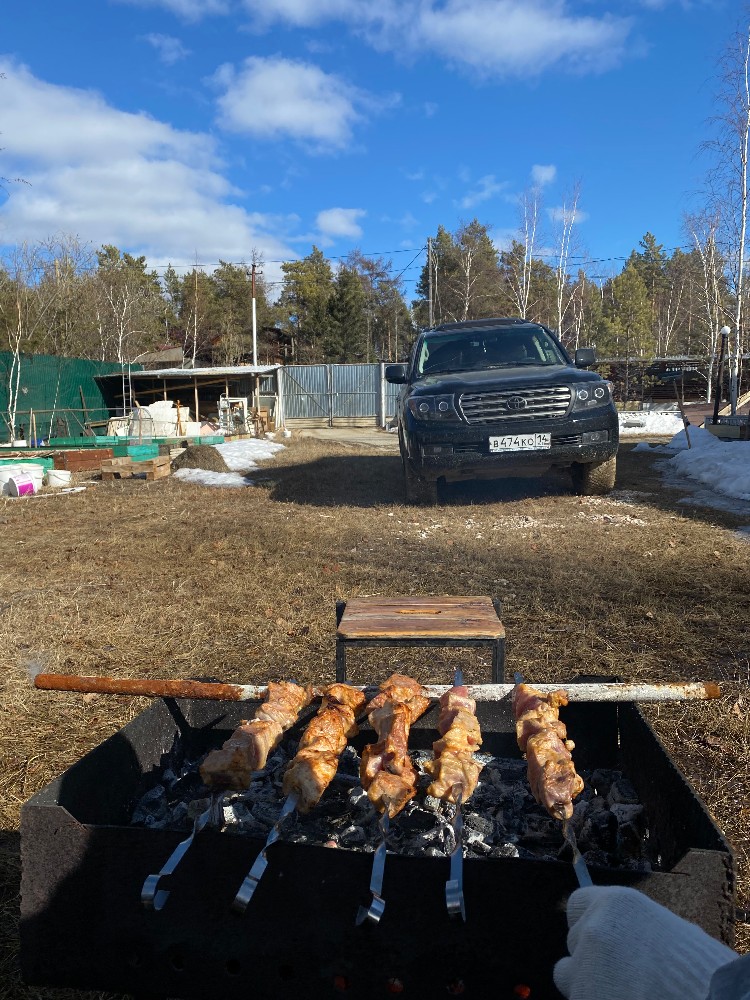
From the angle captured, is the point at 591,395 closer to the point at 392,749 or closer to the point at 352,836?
the point at 392,749

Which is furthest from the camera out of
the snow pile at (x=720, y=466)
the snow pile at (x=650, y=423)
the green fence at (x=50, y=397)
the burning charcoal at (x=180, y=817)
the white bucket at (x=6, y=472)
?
the snow pile at (x=650, y=423)

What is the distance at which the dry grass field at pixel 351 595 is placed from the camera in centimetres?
277

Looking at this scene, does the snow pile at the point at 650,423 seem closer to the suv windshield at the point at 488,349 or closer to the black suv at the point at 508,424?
the suv windshield at the point at 488,349

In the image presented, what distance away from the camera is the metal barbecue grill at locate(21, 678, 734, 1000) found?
1.33 meters

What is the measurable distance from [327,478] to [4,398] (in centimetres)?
1254

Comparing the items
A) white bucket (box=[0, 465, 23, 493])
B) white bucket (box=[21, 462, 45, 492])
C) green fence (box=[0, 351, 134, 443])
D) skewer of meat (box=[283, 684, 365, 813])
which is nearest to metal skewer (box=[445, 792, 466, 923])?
skewer of meat (box=[283, 684, 365, 813])

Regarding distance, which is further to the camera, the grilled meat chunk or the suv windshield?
the suv windshield

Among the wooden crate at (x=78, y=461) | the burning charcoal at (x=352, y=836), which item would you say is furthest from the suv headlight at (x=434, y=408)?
the wooden crate at (x=78, y=461)

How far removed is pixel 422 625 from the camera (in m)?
2.41

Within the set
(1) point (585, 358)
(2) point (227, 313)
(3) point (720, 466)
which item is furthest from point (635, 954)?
(2) point (227, 313)

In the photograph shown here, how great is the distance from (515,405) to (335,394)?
24.7 meters

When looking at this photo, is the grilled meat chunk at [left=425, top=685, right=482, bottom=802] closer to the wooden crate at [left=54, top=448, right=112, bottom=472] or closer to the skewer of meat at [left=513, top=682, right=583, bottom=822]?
the skewer of meat at [left=513, top=682, right=583, bottom=822]

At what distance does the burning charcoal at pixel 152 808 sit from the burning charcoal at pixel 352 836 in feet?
1.77

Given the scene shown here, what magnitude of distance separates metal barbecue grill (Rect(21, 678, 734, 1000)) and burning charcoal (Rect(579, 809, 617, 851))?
0.26m
